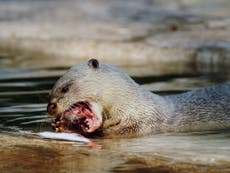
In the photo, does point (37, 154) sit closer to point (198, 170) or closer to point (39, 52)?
point (198, 170)

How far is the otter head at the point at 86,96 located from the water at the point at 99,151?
20cm

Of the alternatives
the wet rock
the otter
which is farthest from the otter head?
the wet rock

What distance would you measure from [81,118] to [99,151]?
2.18ft

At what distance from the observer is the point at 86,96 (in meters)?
4.73

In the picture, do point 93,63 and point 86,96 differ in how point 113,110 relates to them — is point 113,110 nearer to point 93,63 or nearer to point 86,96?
point 86,96

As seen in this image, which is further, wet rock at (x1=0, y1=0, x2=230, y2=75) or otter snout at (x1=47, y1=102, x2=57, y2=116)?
wet rock at (x1=0, y1=0, x2=230, y2=75)

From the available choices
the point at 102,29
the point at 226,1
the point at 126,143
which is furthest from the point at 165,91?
the point at 226,1

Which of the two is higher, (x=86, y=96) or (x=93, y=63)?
(x=93, y=63)

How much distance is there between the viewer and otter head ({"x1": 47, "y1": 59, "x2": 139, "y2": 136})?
4660 mm

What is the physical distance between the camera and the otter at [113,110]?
466 centimetres

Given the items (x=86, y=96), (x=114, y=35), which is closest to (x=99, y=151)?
(x=86, y=96)

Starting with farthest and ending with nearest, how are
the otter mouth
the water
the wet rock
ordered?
the wet rock → the otter mouth → the water

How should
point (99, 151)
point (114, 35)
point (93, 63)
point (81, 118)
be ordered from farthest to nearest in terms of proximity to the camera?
point (114, 35) → point (93, 63) → point (81, 118) → point (99, 151)

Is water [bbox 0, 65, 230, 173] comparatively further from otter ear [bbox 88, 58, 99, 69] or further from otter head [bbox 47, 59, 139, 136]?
otter ear [bbox 88, 58, 99, 69]
